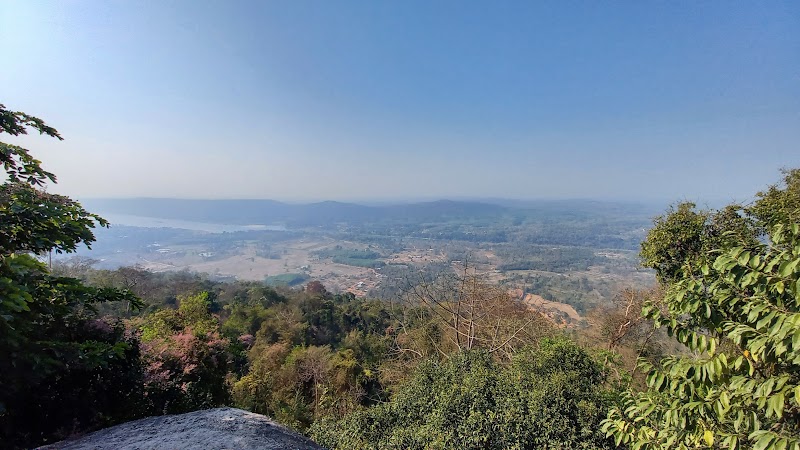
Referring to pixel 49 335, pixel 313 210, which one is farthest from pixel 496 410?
pixel 313 210

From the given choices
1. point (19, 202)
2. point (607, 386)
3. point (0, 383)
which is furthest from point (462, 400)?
point (19, 202)

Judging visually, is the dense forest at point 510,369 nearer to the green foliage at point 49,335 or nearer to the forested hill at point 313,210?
the green foliage at point 49,335

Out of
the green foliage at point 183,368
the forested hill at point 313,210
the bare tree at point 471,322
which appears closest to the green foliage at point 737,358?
the green foliage at point 183,368

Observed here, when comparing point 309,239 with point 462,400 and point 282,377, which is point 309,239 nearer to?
point 282,377

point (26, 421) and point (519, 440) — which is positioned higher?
point (26, 421)

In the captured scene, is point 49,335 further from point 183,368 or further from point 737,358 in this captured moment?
point 737,358

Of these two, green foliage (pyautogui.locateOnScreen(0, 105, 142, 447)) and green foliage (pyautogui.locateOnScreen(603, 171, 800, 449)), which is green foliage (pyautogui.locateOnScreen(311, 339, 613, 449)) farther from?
green foliage (pyautogui.locateOnScreen(0, 105, 142, 447))

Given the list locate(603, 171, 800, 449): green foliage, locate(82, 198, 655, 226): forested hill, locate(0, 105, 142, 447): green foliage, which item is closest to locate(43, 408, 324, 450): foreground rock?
locate(0, 105, 142, 447): green foliage
